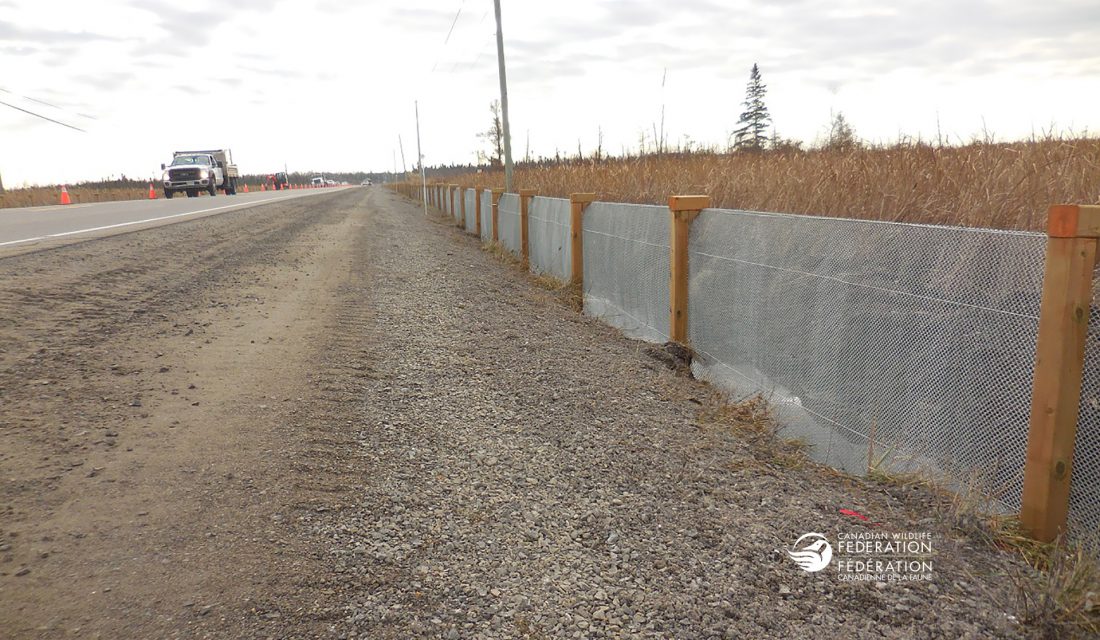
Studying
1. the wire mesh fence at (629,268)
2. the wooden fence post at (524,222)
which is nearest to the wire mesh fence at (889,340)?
the wire mesh fence at (629,268)

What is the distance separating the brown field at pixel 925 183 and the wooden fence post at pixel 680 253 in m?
1.14

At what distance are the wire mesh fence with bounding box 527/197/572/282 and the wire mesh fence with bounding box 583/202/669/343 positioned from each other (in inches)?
27.4

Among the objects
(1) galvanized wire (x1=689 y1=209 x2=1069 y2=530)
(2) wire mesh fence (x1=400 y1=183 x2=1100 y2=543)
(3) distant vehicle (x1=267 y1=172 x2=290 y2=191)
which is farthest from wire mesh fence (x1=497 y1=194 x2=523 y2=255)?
(3) distant vehicle (x1=267 y1=172 x2=290 y2=191)

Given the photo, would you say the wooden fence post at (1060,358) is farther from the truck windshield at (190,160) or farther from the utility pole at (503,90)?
the truck windshield at (190,160)

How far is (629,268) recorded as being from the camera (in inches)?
265

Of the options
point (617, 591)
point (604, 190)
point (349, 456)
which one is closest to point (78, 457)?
point (349, 456)

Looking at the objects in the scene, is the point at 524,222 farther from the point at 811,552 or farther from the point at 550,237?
the point at 811,552

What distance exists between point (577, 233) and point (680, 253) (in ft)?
Answer: 9.71

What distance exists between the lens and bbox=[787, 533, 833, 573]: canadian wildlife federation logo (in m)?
A: 2.55

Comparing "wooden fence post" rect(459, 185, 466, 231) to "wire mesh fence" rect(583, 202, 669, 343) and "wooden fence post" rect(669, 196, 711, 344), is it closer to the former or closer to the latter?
"wire mesh fence" rect(583, 202, 669, 343)

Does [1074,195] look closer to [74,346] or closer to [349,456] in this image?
[349,456]

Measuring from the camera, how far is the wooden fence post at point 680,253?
5.36m

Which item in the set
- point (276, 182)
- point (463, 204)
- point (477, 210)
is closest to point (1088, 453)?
point (477, 210)

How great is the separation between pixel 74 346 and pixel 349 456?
10.3ft
